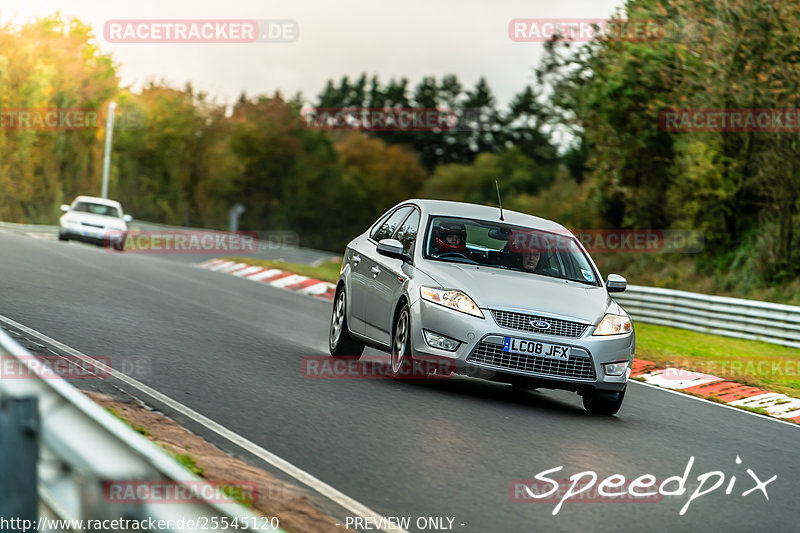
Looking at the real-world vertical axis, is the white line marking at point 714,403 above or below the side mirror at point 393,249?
below

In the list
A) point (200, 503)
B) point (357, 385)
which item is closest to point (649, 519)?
point (200, 503)

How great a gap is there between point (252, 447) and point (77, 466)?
3440mm

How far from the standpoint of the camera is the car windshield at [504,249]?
424 inches

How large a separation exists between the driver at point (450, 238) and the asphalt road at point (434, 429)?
50.6 inches

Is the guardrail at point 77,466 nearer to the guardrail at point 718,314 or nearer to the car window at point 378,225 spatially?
the car window at point 378,225

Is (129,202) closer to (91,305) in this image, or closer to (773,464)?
(91,305)

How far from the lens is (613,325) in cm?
1003

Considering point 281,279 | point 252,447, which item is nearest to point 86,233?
point 281,279

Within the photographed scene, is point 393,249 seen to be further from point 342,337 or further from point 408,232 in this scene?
point 342,337
